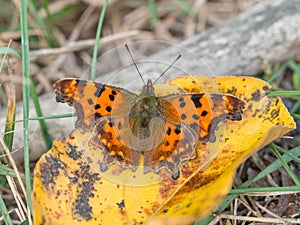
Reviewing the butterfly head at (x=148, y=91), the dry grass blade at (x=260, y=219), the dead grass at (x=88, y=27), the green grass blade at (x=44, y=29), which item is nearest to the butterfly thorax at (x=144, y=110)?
the butterfly head at (x=148, y=91)

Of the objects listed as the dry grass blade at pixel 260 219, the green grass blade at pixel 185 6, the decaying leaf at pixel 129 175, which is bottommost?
the dry grass blade at pixel 260 219

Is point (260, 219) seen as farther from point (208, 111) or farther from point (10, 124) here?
point (10, 124)

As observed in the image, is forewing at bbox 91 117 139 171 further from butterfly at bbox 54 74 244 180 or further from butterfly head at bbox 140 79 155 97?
butterfly head at bbox 140 79 155 97

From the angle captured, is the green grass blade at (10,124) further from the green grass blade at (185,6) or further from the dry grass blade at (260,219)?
the green grass blade at (185,6)

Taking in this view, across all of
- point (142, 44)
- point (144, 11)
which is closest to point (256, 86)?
point (142, 44)

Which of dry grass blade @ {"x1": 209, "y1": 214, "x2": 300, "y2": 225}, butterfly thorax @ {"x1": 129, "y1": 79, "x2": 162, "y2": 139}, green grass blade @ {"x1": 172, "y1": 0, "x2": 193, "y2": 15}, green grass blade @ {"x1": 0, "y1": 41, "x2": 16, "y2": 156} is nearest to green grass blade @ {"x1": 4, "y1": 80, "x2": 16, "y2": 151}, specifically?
green grass blade @ {"x1": 0, "y1": 41, "x2": 16, "y2": 156}

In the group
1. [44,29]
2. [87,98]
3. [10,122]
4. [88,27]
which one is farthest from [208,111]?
[88,27]

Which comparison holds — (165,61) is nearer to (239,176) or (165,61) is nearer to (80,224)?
(239,176)
